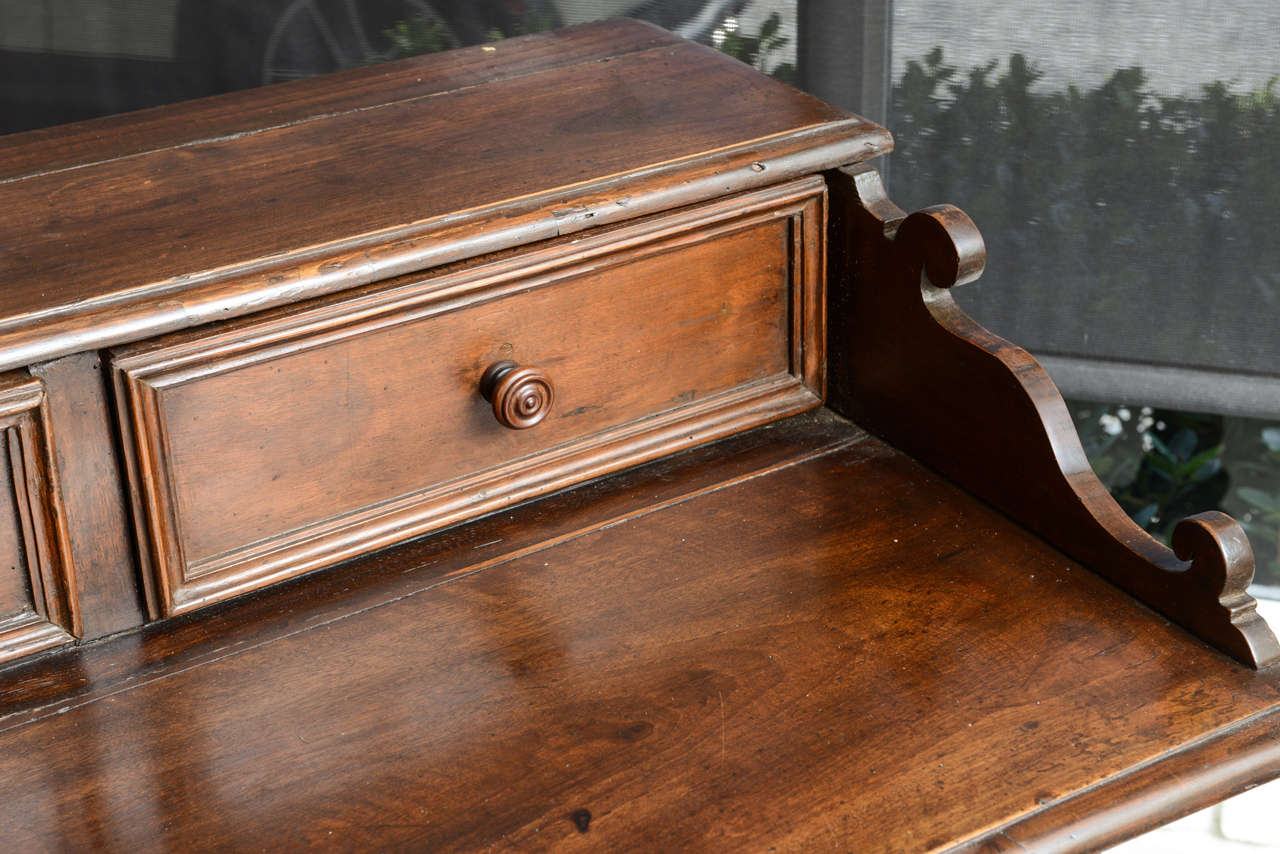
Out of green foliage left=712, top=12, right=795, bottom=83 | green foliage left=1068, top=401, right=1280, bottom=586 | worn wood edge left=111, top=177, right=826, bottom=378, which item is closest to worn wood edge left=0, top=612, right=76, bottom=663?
worn wood edge left=111, top=177, right=826, bottom=378

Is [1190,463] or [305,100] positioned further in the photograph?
[1190,463]

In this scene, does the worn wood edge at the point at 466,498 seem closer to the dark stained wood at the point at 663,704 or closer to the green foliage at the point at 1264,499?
the dark stained wood at the point at 663,704

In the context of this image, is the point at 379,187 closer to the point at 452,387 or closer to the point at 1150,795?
the point at 452,387

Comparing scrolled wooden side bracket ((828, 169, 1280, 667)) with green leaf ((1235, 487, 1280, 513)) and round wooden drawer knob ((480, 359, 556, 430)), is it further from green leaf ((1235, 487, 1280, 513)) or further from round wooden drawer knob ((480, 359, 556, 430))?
green leaf ((1235, 487, 1280, 513))

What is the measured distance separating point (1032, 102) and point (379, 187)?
93 cm

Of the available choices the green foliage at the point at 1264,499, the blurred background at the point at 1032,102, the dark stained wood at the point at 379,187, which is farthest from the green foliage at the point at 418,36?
the green foliage at the point at 1264,499

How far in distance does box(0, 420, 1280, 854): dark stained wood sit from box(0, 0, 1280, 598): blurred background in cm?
76

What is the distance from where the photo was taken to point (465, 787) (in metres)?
0.91

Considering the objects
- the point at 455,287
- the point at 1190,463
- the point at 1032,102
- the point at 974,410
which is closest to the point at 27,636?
the point at 455,287

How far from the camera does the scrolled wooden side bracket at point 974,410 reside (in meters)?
0.99

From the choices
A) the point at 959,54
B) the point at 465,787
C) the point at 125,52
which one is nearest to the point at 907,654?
the point at 465,787

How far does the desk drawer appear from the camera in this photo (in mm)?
1014

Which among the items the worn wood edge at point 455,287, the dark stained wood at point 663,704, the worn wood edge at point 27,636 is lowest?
the dark stained wood at point 663,704

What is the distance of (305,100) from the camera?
51.2 inches
